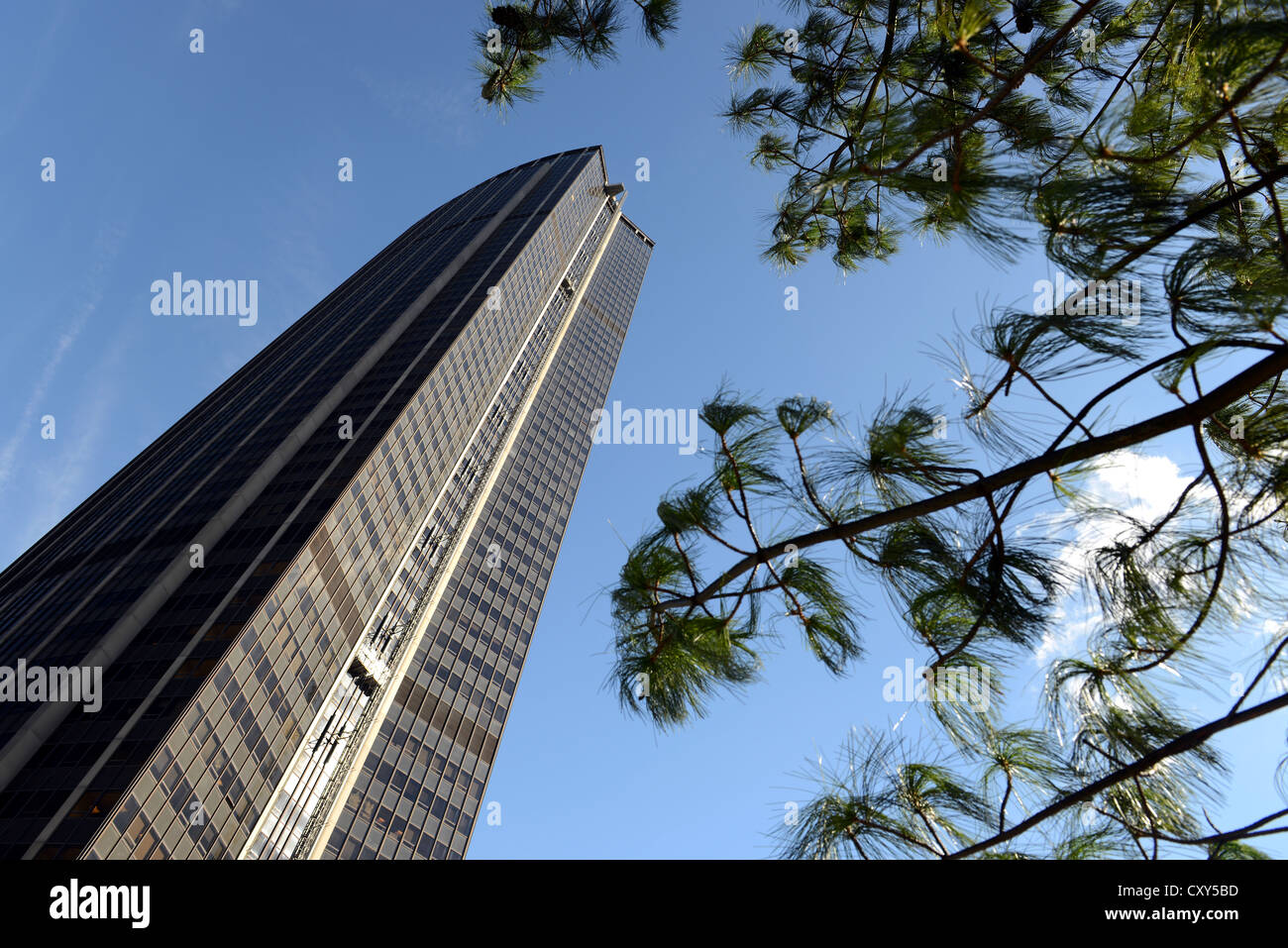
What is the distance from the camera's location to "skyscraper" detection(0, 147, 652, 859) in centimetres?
3578

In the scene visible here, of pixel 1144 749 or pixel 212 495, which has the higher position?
pixel 212 495

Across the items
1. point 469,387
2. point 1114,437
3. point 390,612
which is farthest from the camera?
point 469,387

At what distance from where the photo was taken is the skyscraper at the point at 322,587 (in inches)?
1409

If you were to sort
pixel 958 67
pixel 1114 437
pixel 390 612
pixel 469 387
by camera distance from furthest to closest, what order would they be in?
pixel 469 387
pixel 390 612
pixel 958 67
pixel 1114 437

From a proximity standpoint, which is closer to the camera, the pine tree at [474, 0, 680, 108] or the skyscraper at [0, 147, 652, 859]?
the pine tree at [474, 0, 680, 108]

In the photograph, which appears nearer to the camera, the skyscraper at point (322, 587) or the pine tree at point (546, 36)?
the pine tree at point (546, 36)

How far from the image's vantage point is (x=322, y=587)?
48.4m

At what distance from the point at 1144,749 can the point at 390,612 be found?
199 feet

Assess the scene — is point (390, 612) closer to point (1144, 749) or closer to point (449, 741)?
point (449, 741)

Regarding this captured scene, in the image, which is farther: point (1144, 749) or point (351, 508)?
point (351, 508)

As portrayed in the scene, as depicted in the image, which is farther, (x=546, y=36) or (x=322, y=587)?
(x=322, y=587)

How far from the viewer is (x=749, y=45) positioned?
6.48m

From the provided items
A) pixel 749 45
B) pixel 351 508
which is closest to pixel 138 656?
pixel 351 508

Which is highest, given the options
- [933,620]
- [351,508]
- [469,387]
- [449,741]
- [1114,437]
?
[469,387]
